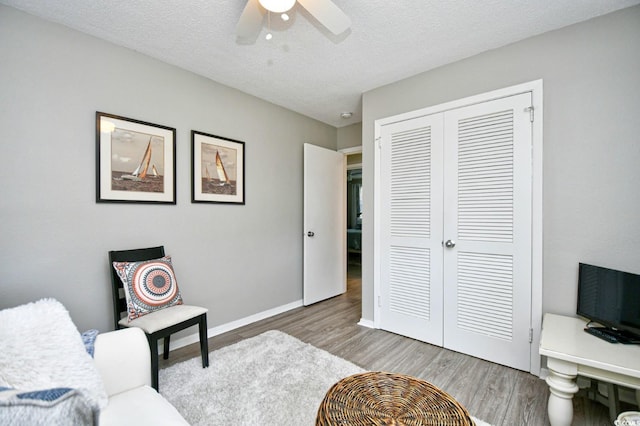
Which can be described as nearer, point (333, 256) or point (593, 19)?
point (593, 19)

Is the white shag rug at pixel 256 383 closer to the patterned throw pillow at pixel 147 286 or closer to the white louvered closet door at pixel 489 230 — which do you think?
the patterned throw pillow at pixel 147 286

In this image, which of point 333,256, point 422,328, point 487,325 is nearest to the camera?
point 487,325

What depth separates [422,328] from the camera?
2.75m

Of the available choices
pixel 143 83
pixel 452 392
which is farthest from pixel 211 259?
pixel 452 392

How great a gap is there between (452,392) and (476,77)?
2439 mm

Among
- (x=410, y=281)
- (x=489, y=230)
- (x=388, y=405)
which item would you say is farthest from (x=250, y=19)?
(x=410, y=281)

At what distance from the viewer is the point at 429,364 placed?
2332 millimetres

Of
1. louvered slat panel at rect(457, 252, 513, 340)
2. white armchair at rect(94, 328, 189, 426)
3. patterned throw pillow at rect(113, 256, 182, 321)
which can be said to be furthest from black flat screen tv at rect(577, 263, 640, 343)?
patterned throw pillow at rect(113, 256, 182, 321)

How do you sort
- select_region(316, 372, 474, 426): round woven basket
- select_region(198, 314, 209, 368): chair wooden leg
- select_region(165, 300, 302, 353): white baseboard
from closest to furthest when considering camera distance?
select_region(316, 372, 474, 426): round woven basket, select_region(198, 314, 209, 368): chair wooden leg, select_region(165, 300, 302, 353): white baseboard

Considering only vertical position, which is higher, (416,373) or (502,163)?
(502,163)

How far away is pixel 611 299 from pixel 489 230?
82 cm

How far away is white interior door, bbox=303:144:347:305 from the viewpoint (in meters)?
3.78

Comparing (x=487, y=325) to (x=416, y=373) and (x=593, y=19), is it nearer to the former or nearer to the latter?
(x=416, y=373)

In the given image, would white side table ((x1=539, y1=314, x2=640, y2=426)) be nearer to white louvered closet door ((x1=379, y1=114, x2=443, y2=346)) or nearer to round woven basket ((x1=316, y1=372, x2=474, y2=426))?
round woven basket ((x1=316, y1=372, x2=474, y2=426))
